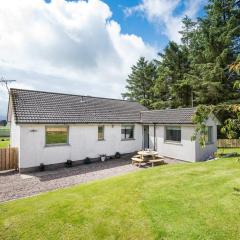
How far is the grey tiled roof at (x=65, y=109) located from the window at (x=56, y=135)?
0.70 meters

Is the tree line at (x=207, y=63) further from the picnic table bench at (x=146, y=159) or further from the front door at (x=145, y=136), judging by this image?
the picnic table bench at (x=146, y=159)

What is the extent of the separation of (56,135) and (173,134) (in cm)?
997

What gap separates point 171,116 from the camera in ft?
62.8

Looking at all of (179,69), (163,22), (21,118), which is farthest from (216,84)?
(21,118)

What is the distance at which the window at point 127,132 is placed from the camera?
20359 mm

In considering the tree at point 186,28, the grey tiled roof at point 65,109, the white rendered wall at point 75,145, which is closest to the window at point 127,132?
the white rendered wall at point 75,145

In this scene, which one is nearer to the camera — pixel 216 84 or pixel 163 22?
pixel 163 22

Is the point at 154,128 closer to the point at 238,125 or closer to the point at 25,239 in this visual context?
the point at 238,125

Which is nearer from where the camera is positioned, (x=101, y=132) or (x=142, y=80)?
(x=101, y=132)

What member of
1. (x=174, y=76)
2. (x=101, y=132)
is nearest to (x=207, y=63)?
(x=174, y=76)

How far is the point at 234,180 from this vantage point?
10328 millimetres

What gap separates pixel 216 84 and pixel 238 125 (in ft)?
73.8

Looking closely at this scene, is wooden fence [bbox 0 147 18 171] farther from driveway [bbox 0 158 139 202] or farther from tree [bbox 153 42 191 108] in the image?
tree [bbox 153 42 191 108]

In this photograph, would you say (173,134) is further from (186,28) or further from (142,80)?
(186,28)
